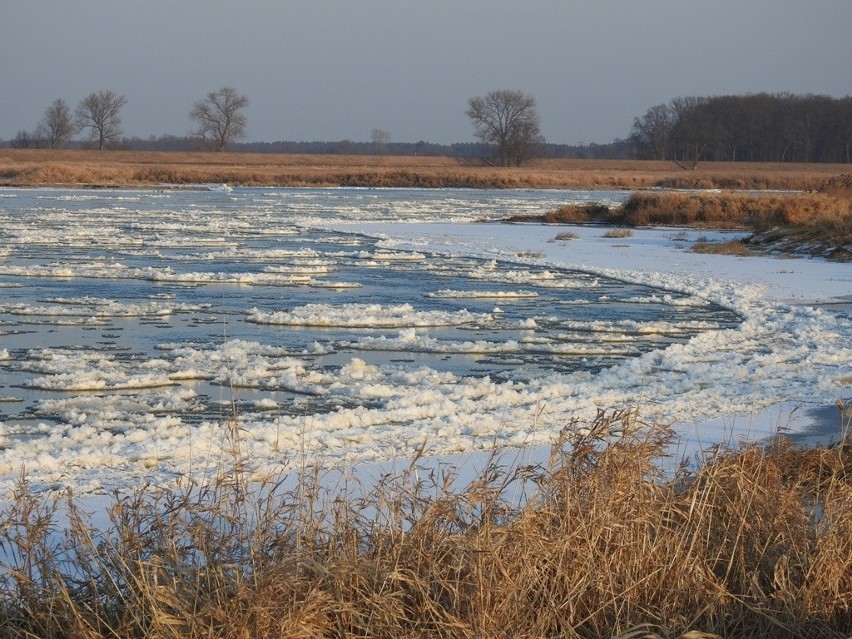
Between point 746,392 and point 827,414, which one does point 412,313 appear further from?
point 827,414

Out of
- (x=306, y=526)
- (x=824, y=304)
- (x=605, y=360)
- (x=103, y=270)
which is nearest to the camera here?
(x=306, y=526)

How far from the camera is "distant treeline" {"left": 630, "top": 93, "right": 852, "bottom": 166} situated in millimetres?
112938

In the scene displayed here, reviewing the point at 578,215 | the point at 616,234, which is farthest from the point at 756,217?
the point at 578,215

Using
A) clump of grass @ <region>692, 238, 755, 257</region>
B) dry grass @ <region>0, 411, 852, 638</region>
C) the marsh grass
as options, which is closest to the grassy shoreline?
clump of grass @ <region>692, 238, 755, 257</region>

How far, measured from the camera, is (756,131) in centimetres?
11650

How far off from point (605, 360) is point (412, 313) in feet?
12.2

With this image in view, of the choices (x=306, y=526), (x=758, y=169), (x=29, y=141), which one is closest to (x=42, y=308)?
(x=306, y=526)

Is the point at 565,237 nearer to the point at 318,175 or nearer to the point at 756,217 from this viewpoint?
the point at 756,217

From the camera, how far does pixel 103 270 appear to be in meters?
19.0

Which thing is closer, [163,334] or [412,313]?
[163,334]

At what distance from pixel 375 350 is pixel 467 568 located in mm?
7417

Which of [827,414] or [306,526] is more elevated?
[306,526]

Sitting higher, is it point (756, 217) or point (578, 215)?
point (756, 217)

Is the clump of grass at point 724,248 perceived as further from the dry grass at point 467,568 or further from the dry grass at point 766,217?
the dry grass at point 467,568
